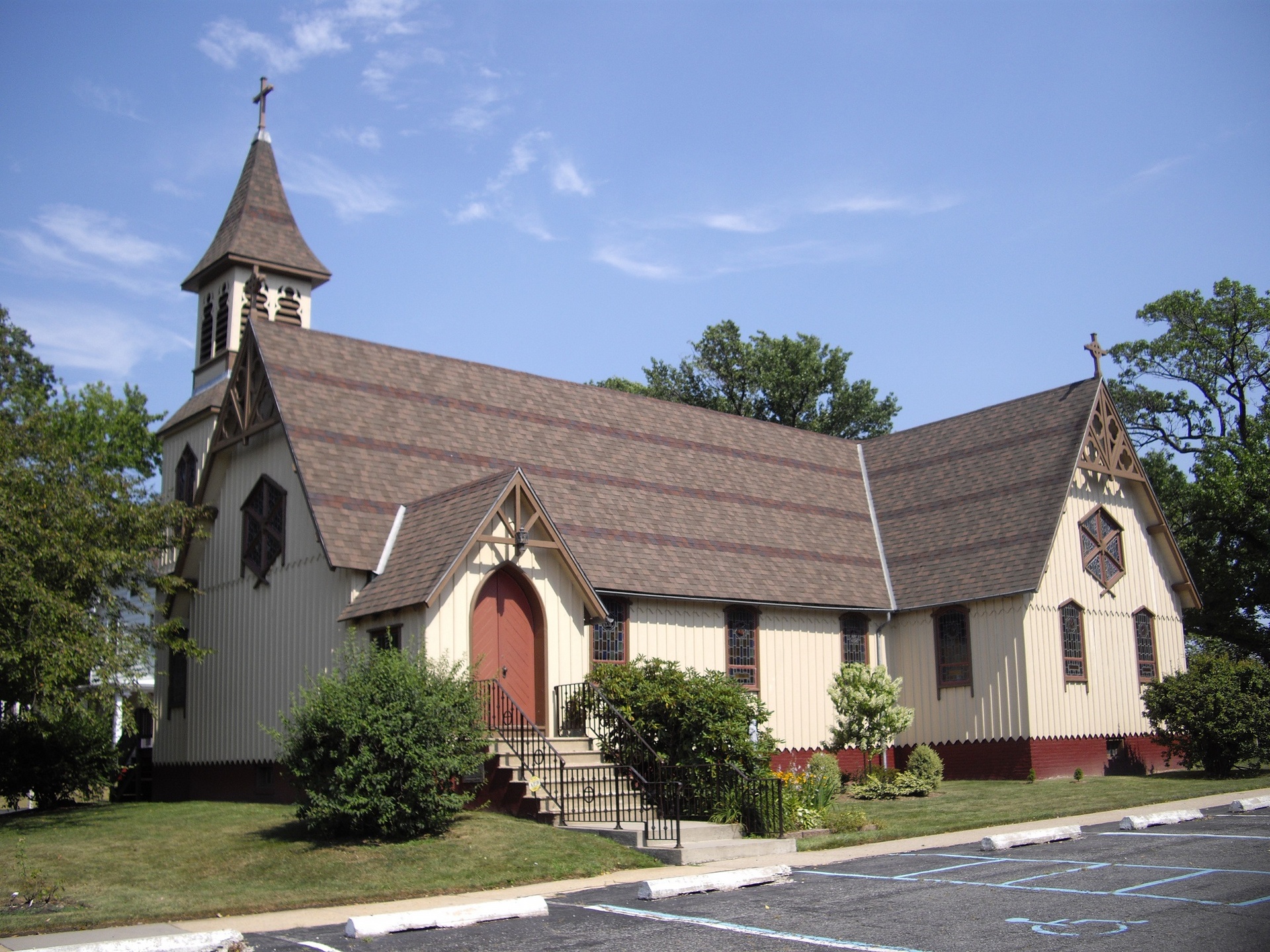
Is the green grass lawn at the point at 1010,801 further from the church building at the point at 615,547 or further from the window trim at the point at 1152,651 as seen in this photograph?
the window trim at the point at 1152,651

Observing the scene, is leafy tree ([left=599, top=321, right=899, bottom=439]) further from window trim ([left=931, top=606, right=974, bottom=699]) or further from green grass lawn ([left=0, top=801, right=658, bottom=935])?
green grass lawn ([left=0, top=801, right=658, bottom=935])

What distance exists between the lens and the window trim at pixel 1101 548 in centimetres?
2842

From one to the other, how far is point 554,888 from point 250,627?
12470 millimetres

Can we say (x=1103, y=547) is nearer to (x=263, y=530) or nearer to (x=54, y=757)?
(x=263, y=530)

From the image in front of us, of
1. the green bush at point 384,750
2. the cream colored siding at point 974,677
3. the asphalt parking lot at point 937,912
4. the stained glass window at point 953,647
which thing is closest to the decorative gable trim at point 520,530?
the green bush at point 384,750

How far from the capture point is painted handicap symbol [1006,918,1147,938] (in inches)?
383

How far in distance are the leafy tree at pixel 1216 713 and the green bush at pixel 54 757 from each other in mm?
21559

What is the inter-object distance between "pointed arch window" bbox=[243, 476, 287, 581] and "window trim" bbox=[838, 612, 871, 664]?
12713mm

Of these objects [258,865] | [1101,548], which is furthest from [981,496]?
[258,865]

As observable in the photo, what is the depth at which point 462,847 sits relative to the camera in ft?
49.0

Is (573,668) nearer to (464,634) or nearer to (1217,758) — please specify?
(464,634)

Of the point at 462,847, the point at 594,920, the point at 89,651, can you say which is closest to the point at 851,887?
the point at 594,920

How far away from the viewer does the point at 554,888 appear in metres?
13.4

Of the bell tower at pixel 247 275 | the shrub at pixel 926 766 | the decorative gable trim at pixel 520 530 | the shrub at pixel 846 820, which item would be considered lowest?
the shrub at pixel 846 820
